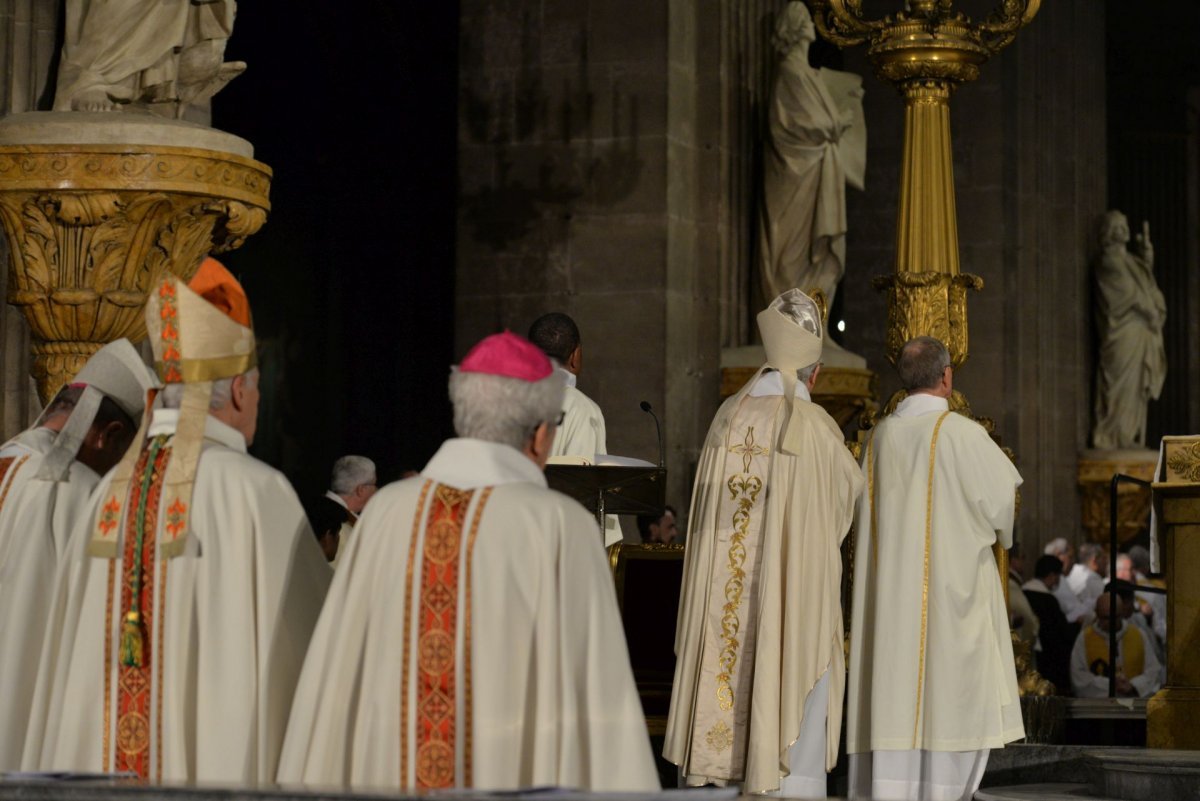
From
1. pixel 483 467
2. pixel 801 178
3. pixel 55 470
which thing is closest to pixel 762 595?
pixel 55 470

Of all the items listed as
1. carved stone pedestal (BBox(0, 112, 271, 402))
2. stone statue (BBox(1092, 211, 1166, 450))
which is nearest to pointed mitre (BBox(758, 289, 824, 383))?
carved stone pedestal (BBox(0, 112, 271, 402))

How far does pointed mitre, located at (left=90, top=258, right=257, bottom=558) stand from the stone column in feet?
10.5

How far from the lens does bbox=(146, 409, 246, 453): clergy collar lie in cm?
486

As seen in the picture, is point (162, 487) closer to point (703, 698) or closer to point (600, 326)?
point (703, 698)

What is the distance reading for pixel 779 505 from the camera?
7777mm

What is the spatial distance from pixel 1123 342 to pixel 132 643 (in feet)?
53.2

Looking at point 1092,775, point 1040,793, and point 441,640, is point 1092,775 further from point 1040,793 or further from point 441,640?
point 441,640

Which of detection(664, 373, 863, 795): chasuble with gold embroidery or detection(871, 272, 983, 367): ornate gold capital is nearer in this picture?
detection(664, 373, 863, 795): chasuble with gold embroidery

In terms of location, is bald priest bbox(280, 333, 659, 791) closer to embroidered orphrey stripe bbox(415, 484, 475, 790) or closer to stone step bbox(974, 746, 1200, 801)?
embroidered orphrey stripe bbox(415, 484, 475, 790)

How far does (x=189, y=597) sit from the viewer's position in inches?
188

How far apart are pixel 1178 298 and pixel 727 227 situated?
1181 cm

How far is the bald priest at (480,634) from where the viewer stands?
4250 mm

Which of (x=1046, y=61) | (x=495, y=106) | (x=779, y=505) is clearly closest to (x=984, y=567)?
(x=779, y=505)

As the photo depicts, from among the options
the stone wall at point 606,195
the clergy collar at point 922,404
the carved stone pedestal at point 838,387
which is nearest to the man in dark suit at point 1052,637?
the carved stone pedestal at point 838,387
